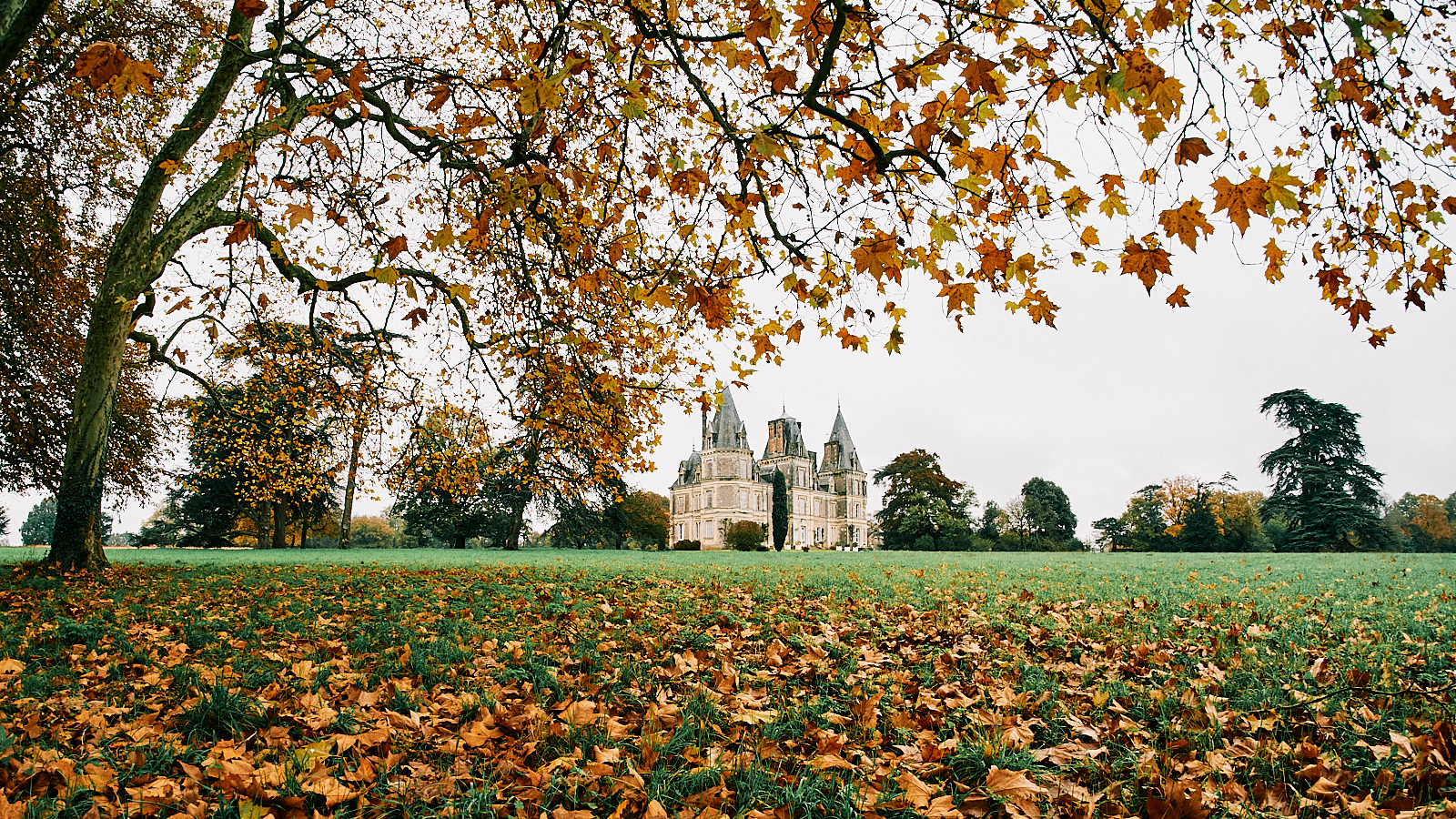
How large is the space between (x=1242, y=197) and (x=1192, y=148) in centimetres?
31

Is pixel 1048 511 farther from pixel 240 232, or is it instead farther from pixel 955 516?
pixel 240 232

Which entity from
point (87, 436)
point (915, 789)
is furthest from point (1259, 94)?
point (87, 436)

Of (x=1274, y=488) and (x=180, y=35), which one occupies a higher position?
(x=180, y=35)

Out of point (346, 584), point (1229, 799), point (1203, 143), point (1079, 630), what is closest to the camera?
point (1229, 799)

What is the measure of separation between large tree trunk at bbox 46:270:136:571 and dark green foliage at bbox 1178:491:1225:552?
1934 inches

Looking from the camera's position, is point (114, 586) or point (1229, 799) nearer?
point (1229, 799)

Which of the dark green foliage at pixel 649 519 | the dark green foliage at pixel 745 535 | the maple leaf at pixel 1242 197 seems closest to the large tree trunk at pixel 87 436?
the maple leaf at pixel 1242 197

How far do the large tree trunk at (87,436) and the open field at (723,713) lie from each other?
353 centimetres

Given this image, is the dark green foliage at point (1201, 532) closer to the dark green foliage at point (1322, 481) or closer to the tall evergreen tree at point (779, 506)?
the dark green foliage at point (1322, 481)

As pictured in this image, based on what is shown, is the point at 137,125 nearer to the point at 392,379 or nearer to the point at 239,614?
the point at 392,379

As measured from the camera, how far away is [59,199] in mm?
11883

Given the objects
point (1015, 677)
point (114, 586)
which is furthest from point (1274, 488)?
point (114, 586)

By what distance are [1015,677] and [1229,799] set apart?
4.62ft

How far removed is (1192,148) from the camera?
312 cm
